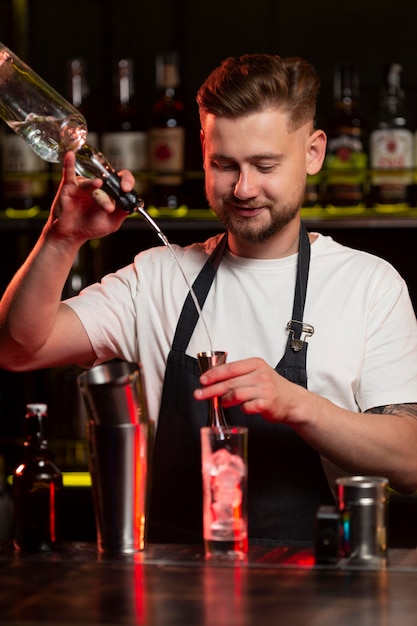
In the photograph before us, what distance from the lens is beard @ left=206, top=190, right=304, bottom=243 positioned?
71.2 inches

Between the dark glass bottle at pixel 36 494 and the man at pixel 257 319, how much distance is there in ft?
1.00

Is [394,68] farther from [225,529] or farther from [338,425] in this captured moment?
[225,529]

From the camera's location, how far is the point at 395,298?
191 centimetres

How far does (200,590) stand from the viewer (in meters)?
1.20

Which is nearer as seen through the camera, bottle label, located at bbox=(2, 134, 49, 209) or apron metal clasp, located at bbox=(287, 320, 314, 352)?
apron metal clasp, located at bbox=(287, 320, 314, 352)

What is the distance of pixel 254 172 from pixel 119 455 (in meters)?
0.61

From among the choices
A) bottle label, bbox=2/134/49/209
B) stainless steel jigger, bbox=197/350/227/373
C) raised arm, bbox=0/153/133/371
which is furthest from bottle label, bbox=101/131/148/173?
stainless steel jigger, bbox=197/350/227/373

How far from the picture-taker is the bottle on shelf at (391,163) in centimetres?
254

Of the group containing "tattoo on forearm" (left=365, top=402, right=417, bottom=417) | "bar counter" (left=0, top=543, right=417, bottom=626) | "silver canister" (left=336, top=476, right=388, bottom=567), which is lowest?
"bar counter" (left=0, top=543, right=417, bottom=626)

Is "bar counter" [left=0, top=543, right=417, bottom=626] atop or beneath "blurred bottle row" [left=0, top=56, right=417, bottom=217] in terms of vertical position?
beneath

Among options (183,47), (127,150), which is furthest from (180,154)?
(183,47)

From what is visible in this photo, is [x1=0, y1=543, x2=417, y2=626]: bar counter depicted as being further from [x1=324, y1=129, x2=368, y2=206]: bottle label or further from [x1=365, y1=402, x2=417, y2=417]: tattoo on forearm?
[x1=324, y1=129, x2=368, y2=206]: bottle label

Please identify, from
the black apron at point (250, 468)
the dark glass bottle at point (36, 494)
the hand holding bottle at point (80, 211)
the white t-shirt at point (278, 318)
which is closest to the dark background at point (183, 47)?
the white t-shirt at point (278, 318)

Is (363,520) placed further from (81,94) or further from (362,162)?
(81,94)
